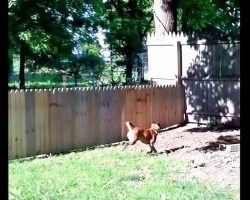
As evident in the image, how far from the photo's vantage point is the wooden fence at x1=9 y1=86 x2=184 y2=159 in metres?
6.09

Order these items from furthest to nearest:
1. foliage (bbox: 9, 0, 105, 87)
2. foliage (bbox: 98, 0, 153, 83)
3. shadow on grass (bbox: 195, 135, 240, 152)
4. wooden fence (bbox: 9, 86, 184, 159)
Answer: foliage (bbox: 98, 0, 153, 83)
foliage (bbox: 9, 0, 105, 87)
shadow on grass (bbox: 195, 135, 240, 152)
wooden fence (bbox: 9, 86, 184, 159)

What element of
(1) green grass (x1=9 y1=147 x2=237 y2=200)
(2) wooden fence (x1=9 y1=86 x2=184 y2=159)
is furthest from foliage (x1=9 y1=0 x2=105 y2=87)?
(1) green grass (x1=9 y1=147 x2=237 y2=200)

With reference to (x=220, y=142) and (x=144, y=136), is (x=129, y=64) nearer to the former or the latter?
(x=220, y=142)

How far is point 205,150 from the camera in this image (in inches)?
248

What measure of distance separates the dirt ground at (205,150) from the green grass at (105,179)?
0.21 m

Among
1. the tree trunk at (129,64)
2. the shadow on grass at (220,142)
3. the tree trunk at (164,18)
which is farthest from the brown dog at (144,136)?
the tree trunk at (129,64)

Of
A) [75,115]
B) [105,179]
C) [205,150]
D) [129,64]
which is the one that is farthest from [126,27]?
[105,179]

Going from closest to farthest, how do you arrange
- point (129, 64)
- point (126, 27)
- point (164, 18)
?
point (164, 18) → point (126, 27) → point (129, 64)

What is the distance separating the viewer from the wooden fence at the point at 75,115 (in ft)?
20.0

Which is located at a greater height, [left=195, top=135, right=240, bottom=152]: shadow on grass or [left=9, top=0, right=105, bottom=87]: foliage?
[left=9, top=0, right=105, bottom=87]: foliage

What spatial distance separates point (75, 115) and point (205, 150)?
1.83 metres

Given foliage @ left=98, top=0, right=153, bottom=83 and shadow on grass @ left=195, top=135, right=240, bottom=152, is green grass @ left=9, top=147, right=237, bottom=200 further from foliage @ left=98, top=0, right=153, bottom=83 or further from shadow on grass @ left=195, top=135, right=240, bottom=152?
foliage @ left=98, top=0, right=153, bottom=83

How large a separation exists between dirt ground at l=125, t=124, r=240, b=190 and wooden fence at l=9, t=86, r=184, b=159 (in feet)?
1.80

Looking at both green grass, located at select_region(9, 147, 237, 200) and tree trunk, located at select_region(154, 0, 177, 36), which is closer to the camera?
green grass, located at select_region(9, 147, 237, 200)
